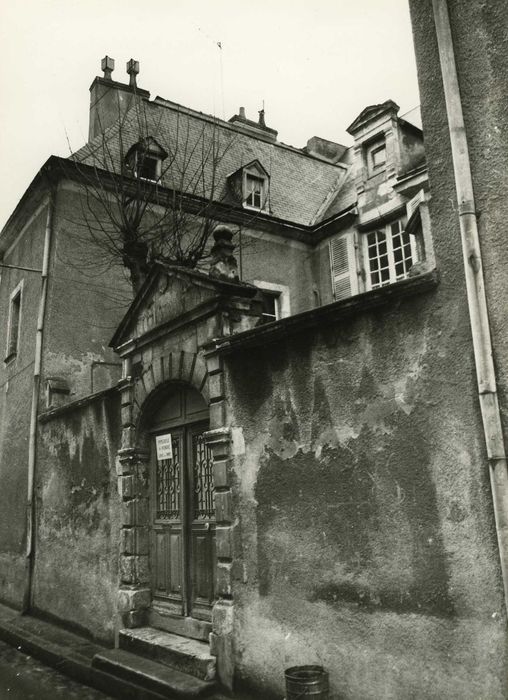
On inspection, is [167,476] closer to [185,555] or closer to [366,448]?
[185,555]

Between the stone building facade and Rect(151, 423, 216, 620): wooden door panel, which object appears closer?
the stone building facade

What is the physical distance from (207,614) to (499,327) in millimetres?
4187

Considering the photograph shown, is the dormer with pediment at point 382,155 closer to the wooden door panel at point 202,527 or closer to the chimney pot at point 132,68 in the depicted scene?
the chimney pot at point 132,68

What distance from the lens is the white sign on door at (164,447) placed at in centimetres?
709

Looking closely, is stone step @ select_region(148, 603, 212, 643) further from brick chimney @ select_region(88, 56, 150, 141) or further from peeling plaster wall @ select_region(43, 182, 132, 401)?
brick chimney @ select_region(88, 56, 150, 141)

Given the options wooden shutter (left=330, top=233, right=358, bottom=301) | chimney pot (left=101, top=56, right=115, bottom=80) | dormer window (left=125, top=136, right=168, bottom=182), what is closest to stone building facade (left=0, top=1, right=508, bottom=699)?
dormer window (left=125, top=136, right=168, bottom=182)

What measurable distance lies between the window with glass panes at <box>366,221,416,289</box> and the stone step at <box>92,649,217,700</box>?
29.5ft

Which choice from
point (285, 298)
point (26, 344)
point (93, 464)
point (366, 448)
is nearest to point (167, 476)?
point (93, 464)

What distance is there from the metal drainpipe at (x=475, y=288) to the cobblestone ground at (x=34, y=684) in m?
4.63

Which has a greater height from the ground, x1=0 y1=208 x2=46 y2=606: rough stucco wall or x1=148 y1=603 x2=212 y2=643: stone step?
x1=0 y1=208 x2=46 y2=606: rough stucco wall

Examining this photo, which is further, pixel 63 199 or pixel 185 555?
pixel 63 199

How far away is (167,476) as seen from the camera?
23.8 feet

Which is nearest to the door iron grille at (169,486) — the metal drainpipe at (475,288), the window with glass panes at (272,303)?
the metal drainpipe at (475,288)

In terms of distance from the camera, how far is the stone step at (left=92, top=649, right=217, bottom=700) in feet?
17.7
